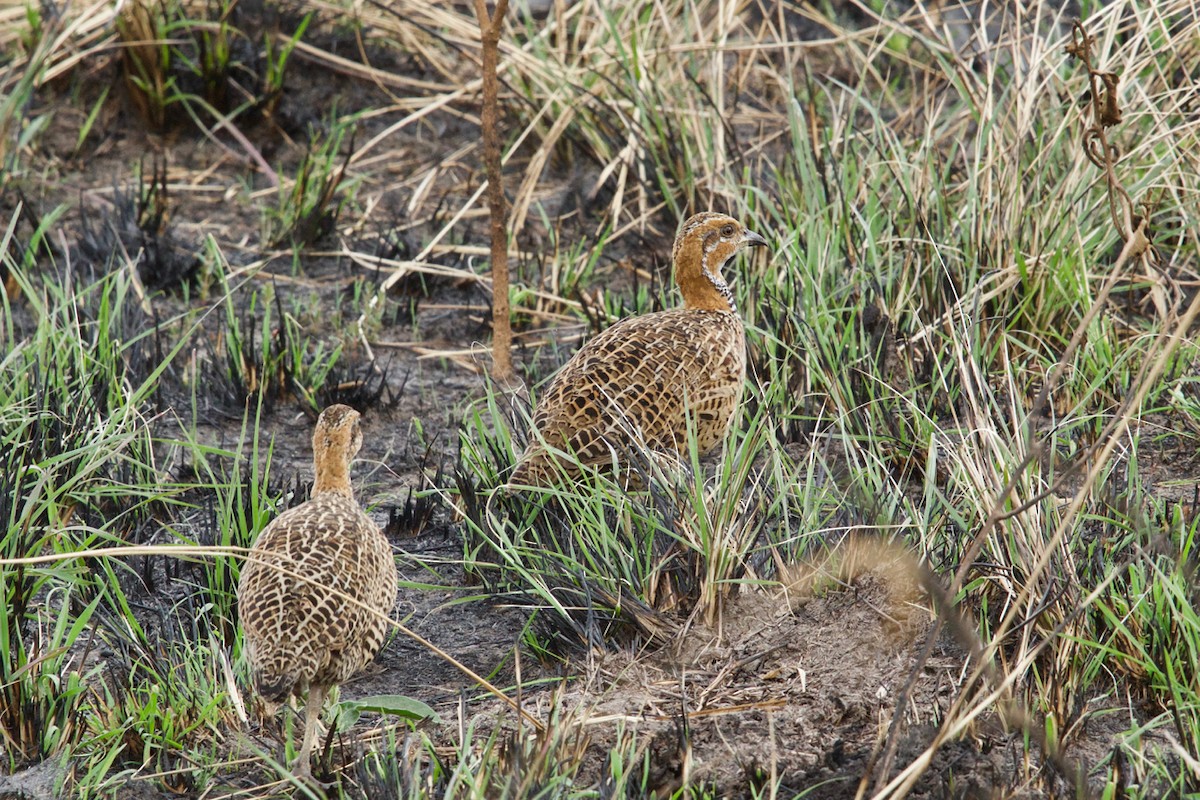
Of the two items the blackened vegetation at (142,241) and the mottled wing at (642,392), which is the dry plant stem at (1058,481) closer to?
the mottled wing at (642,392)

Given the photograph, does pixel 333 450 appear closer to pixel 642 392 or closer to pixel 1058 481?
pixel 642 392

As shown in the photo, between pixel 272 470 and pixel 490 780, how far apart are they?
7.28 ft

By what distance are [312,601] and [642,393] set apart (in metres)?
1.42

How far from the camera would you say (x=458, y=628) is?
4375mm

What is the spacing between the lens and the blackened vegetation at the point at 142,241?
21.8ft

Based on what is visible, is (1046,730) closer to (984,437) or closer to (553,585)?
(984,437)

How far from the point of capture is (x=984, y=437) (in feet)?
12.8

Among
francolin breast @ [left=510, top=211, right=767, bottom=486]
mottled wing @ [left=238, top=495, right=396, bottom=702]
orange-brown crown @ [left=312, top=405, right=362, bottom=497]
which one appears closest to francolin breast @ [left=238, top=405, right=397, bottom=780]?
mottled wing @ [left=238, top=495, right=396, bottom=702]

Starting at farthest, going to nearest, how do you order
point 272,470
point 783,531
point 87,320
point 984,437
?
point 87,320
point 272,470
point 783,531
point 984,437

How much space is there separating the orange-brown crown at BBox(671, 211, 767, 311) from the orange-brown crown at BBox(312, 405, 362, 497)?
1429 mm

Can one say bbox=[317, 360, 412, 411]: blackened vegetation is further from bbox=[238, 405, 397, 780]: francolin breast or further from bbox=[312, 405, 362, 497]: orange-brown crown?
bbox=[238, 405, 397, 780]: francolin breast

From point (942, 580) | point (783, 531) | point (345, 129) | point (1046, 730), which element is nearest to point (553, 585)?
point (783, 531)

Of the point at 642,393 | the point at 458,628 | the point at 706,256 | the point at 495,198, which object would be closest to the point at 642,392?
the point at 642,393

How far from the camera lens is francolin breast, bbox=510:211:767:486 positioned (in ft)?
14.8
